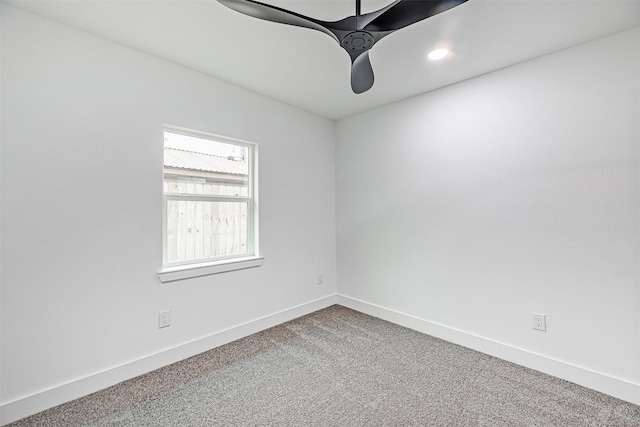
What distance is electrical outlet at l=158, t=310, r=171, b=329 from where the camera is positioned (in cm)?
227

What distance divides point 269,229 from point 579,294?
105 inches

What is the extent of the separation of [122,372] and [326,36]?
282 cm

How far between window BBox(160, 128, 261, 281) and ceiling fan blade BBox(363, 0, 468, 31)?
192 centimetres

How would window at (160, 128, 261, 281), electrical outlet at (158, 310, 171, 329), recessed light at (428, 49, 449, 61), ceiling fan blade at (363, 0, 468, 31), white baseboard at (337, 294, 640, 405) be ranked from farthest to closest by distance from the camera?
window at (160, 128, 261, 281) → electrical outlet at (158, 310, 171, 329) → recessed light at (428, 49, 449, 61) → white baseboard at (337, 294, 640, 405) → ceiling fan blade at (363, 0, 468, 31)

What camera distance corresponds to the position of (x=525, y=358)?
228 cm

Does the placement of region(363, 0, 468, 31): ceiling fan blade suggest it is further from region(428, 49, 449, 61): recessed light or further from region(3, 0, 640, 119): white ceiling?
region(428, 49, 449, 61): recessed light

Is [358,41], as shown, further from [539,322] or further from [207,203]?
[539,322]

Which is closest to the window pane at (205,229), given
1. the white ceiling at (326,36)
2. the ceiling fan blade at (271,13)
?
the white ceiling at (326,36)

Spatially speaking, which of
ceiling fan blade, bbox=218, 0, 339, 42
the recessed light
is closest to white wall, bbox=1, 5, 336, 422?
→ ceiling fan blade, bbox=218, 0, 339, 42

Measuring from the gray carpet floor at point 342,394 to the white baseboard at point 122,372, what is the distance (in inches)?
2.0

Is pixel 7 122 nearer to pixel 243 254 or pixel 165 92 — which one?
pixel 165 92

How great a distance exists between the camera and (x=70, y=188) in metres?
1.89

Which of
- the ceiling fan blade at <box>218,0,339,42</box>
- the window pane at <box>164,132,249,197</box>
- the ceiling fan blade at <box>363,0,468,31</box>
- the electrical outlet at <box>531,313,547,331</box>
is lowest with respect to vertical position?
the electrical outlet at <box>531,313,547,331</box>

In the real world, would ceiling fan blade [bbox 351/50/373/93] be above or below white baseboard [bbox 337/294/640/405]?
above
